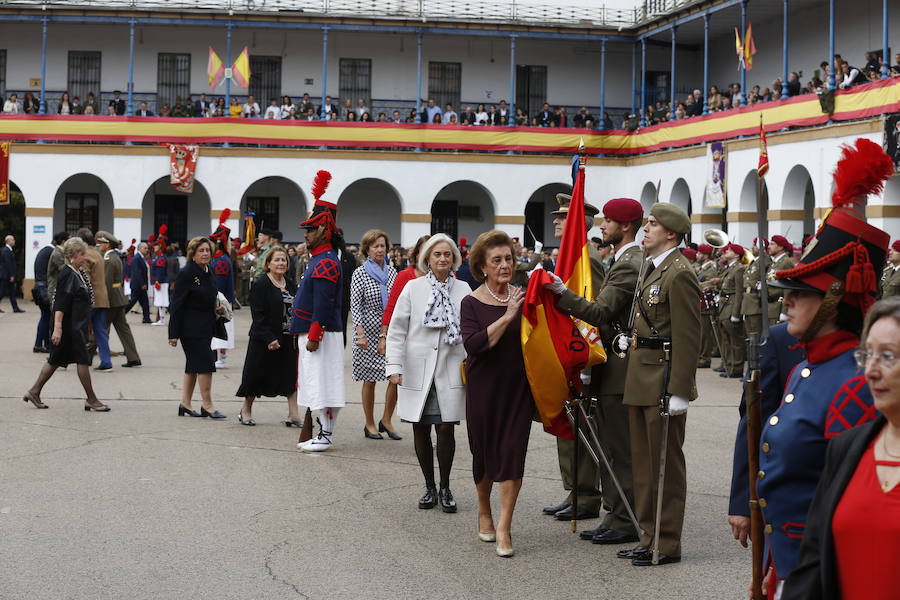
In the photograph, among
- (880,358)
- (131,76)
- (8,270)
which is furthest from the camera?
(131,76)

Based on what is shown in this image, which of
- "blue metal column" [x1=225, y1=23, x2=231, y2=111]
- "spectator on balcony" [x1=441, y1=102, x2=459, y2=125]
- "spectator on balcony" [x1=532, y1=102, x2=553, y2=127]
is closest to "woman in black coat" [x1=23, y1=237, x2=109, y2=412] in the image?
"blue metal column" [x1=225, y1=23, x2=231, y2=111]

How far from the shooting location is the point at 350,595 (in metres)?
5.55

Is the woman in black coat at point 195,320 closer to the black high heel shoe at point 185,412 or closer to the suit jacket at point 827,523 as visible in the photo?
the black high heel shoe at point 185,412

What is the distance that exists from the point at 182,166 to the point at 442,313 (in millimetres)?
28285

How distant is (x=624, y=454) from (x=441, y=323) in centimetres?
148

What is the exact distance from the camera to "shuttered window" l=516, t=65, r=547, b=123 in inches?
1542

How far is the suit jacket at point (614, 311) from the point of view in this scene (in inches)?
259

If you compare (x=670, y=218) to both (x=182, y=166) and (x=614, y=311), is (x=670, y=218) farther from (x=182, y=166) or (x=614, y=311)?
(x=182, y=166)

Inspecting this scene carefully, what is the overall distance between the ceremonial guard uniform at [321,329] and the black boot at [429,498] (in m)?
2.08

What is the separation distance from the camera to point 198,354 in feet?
36.6

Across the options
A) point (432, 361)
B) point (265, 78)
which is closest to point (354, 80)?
point (265, 78)

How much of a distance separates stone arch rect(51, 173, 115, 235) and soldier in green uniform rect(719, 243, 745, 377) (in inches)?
990

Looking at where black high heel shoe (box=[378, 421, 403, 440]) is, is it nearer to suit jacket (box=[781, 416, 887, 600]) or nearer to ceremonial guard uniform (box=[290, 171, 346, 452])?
ceremonial guard uniform (box=[290, 171, 346, 452])

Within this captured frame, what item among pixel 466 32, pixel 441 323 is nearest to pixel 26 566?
pixel 441 323
